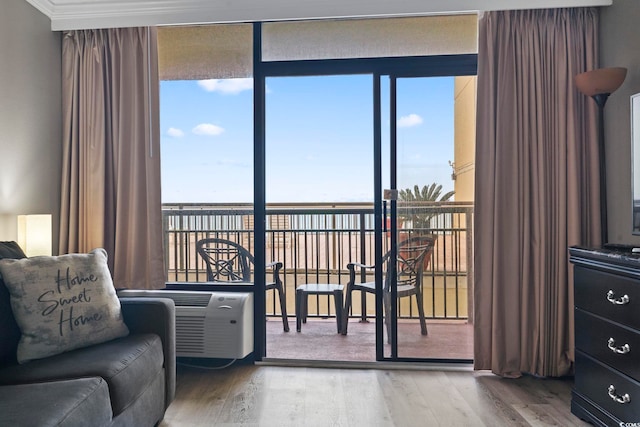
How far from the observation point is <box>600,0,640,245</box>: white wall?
2.17m

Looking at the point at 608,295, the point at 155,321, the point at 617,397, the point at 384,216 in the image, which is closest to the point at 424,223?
the point at 384,216

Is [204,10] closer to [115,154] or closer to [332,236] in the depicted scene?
[115,154]

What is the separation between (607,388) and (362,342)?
180 cm

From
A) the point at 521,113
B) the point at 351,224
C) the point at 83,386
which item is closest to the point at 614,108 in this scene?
the point at 521,113

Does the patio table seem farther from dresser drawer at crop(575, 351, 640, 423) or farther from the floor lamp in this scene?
the floor lamp

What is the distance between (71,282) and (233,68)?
6.02ft

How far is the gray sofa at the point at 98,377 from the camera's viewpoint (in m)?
1.26

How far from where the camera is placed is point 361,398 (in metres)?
2.25

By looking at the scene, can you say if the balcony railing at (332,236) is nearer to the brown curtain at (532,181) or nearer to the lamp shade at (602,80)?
the brown curtain at (532,181)

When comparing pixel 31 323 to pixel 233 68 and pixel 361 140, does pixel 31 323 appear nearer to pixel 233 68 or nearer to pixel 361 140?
pixel 233 68

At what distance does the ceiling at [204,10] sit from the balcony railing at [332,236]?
1.32 metres

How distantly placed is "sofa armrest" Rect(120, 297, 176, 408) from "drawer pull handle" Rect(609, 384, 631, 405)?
7.01ft

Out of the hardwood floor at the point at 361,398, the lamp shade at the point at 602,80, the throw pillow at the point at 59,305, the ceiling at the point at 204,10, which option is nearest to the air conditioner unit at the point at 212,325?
the hardwood floor at the point at 361,398

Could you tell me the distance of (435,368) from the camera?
2652 millimetres
